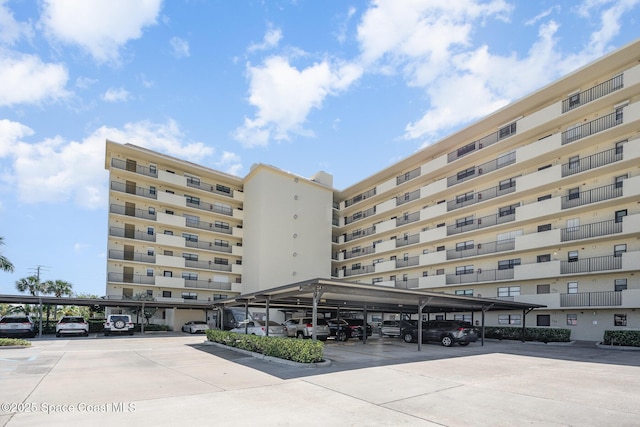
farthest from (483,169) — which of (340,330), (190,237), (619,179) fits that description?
(190,237)

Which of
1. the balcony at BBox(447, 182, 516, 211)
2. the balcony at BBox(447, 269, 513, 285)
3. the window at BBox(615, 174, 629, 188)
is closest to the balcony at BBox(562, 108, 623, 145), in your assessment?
the window at BBox(615, 174, 629, 188)

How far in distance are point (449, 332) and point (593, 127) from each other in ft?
56.9

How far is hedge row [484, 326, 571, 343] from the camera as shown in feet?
82.5

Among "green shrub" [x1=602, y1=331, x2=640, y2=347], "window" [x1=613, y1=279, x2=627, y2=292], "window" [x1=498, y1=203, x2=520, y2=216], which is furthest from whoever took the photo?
"window" [x1=498, y1=203, x2=520, y2=216]

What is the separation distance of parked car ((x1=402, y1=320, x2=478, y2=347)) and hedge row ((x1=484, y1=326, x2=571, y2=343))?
6405 mm

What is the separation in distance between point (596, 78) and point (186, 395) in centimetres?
3125

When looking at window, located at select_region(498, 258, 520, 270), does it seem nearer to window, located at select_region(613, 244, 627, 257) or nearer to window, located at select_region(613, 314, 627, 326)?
window, located at select_region(613, 244, 627, 257)

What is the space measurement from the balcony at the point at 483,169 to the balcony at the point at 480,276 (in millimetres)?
8425

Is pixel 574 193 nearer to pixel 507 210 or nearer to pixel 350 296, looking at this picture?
pixel 507 210

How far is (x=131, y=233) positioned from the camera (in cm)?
4000

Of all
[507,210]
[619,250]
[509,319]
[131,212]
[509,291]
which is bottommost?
[509,319]

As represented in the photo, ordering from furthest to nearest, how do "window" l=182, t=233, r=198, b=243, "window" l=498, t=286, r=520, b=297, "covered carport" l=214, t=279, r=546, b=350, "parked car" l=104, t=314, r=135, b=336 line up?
"window" l=182, t=233, r=198, b=243
"window" l=498, t=286, r=520, b=297
"parked car" l=104, t=314, r=135, b=336
"covered carport" l=214, t=279, r=546, b=350

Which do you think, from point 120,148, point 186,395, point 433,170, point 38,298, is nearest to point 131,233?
point 120,148

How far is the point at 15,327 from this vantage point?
2597 cm
